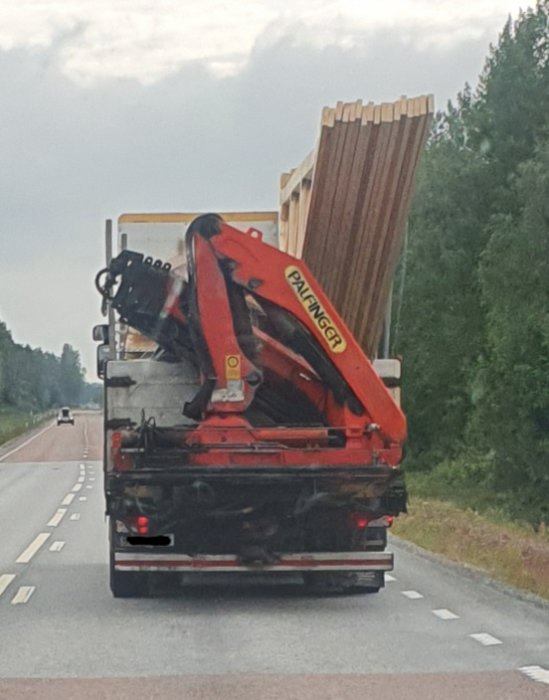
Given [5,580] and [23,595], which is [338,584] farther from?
[5,580]

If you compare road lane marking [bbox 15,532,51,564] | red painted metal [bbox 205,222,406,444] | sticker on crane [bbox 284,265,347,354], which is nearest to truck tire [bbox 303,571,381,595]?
red painted metal [bbox 205,222,406,444]

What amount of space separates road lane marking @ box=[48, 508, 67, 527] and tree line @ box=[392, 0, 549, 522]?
13407 millimetres

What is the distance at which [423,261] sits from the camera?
46938 mm

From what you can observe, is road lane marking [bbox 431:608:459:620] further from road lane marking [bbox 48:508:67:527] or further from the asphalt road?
road lane marking [bbox 48:508:67:527]

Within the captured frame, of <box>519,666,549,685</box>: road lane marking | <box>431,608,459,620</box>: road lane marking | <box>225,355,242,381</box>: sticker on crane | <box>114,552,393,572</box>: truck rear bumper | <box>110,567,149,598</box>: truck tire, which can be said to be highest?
<box>225,355,242,381</box>: sticker on crane

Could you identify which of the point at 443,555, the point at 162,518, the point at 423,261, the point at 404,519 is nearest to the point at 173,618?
the point at 162,518

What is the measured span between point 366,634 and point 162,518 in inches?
87.1

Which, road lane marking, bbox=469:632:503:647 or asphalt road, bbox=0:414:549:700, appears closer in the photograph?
asphalt road, bbox=0:414:549:700

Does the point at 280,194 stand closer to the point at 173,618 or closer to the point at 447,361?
the point at 173,618

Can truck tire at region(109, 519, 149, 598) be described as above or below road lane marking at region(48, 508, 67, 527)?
above

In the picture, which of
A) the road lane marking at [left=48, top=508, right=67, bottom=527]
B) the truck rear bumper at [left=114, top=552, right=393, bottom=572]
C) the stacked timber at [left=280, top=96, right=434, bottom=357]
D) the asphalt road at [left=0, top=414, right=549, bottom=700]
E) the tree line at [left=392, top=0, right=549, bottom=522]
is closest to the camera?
the asphalt road at [left=0, top=414, right=549, bottom=700]

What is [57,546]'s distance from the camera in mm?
18844

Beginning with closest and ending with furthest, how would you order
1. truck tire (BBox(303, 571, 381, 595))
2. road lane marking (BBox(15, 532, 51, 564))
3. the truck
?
the truck < truck tire (BBox(303, 571, 381, 595)) < road lane marking (BBox(15, 532, 51, 564))

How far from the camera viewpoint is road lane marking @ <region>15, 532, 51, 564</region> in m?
16.8
